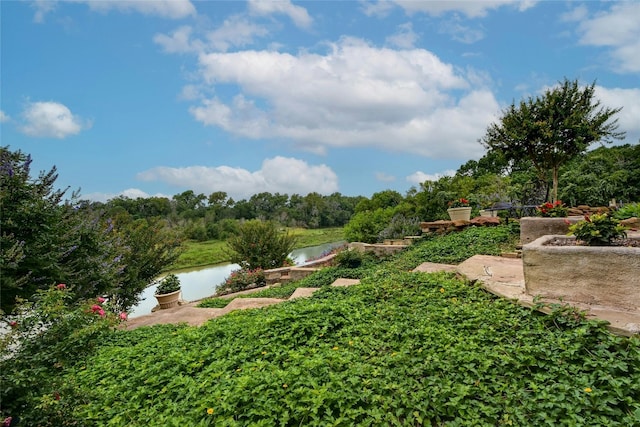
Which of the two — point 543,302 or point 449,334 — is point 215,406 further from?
point 543,302

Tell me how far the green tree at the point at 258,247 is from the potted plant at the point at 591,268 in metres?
8.60

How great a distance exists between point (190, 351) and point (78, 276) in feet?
10.0

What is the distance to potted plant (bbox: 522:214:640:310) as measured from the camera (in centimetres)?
260

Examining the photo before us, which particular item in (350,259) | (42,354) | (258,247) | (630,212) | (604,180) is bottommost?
(350,259)

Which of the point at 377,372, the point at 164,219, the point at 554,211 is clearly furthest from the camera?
the point at 164,219

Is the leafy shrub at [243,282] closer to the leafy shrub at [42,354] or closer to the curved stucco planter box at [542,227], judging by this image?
the leafy shrub at [42,354]

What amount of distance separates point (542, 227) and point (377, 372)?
4.46 m

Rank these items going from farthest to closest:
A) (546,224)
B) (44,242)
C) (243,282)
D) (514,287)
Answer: (243,282), (546,224), (44,242), (514,287)

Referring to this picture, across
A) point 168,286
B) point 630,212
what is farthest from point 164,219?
point 630,212

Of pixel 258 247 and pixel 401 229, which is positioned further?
pixel 258 247

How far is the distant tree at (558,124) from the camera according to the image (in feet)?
30.6

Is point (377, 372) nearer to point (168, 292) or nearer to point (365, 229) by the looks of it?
point (168, 292)

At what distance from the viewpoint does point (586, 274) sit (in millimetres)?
2746

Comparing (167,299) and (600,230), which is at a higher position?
(600,230)
